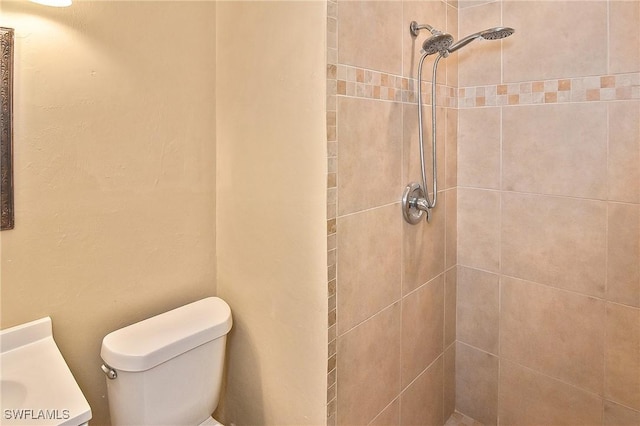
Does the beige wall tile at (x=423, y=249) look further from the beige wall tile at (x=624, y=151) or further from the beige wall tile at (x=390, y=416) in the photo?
the beige wall tile at (x=624, y=151)

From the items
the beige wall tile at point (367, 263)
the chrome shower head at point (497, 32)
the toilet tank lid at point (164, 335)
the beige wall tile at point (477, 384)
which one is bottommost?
the beige wall tile at point (477, 384)

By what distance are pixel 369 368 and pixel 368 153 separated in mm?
Result: 740

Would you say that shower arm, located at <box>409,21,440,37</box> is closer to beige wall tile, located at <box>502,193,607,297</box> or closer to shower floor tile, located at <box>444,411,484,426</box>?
beige wall tile, located at <box>502,193,607,297</box>

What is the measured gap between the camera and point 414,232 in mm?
1558

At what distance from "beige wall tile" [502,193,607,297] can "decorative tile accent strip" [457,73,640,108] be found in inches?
15.3

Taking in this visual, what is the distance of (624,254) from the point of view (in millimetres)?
1449

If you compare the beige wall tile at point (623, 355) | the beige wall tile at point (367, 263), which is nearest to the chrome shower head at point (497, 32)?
the beige wall tile at point (367, 263)

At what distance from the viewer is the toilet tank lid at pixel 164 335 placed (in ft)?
3.92

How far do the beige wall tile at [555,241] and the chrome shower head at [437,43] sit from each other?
71 centimetres

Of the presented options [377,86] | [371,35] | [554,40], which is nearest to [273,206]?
[377,86]

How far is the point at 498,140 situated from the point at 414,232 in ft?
1.88

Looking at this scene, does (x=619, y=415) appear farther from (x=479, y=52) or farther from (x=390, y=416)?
(x=479, y=52)

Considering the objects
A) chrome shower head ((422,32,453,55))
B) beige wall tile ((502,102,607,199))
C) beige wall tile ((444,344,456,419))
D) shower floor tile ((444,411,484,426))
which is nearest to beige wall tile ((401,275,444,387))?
beige wall tile ((444,344,456,419))

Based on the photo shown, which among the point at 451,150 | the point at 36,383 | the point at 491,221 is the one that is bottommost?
the point at 36,383
